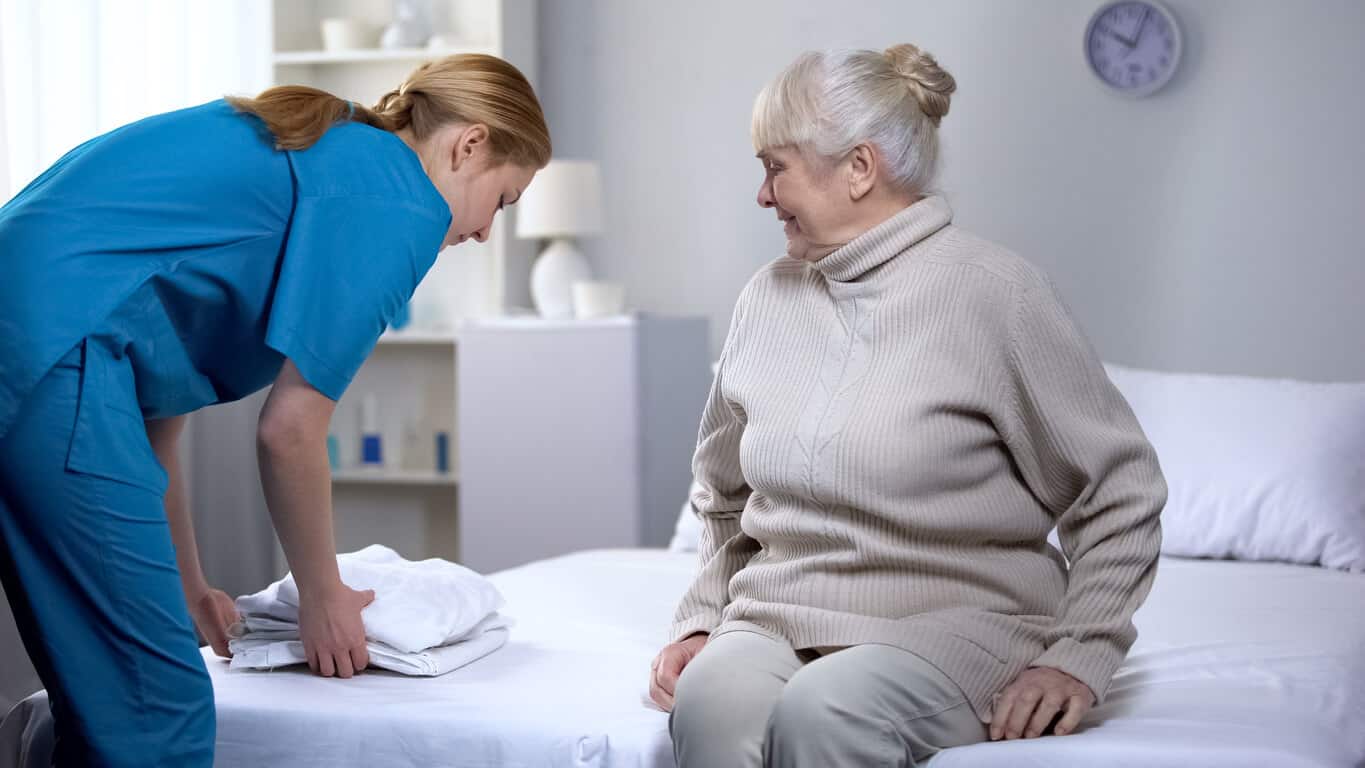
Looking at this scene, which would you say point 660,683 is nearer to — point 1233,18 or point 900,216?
point 900,216

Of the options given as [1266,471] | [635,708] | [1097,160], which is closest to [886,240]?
[635,708]

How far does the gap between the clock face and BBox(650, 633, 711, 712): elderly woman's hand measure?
2173 mm

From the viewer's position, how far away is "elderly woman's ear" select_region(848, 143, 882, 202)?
4.99ft

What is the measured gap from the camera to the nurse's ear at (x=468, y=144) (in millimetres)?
1492

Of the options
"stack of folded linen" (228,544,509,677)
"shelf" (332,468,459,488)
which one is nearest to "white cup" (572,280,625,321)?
"shelf" (332,468,459,488)

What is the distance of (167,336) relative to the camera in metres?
1.33

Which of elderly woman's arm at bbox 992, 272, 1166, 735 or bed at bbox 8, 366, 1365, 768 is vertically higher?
elderly woman's arm at bbox 992, 272, 1166, 735

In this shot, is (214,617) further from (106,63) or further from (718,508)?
(106,63)

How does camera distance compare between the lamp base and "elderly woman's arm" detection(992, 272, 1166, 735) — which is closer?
"elderly woman's arm" detection(992, 272, 1166, 735)

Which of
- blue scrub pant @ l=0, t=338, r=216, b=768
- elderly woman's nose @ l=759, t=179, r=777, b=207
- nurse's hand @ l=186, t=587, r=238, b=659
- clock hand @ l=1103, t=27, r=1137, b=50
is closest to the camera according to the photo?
blue scrub pant @ l=0, t=338, r=216, b=768

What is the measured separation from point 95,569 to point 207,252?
1.03 ft

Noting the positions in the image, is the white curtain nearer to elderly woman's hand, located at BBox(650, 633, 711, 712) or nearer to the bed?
the bed

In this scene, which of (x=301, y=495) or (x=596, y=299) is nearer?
(x=301, y=495)

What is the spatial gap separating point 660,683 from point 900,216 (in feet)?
1.88
